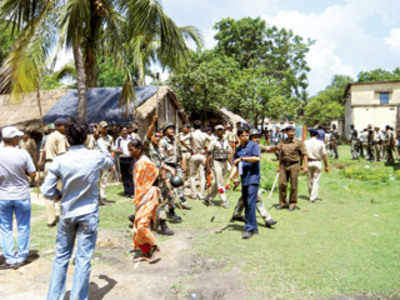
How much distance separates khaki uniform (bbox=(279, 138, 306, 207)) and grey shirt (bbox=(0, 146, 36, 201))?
533 centimetres

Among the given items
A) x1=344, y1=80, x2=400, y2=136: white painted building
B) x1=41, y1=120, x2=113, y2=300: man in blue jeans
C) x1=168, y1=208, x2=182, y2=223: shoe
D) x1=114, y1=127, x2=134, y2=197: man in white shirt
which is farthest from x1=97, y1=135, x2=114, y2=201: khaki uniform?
x1=344, y1=80, x2=400, y2=136: white painted building

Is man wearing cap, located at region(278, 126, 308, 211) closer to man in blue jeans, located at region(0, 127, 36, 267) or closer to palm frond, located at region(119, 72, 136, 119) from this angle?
man in blue jeans, located at region(0, 127, 36, 267)

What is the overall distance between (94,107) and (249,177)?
9331 millimetres

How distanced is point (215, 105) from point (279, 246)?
19224 mm

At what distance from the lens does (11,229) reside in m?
4.43

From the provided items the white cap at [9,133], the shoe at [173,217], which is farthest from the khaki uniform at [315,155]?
the white cap at [9,133]

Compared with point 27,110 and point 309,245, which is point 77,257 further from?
point 27,110

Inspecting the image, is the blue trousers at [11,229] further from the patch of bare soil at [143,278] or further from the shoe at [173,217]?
the shoe at [173,217]

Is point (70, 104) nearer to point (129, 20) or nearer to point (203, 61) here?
point (129, 20)

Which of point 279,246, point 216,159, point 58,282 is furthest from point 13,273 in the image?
point 216,159

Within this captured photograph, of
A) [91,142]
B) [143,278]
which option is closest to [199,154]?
[91,142]

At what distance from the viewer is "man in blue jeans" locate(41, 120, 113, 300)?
121 inches

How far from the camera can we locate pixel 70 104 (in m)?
13.7

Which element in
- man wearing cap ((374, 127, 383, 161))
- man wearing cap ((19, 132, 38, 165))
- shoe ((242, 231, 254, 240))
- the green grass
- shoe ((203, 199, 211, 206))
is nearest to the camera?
the green grass
